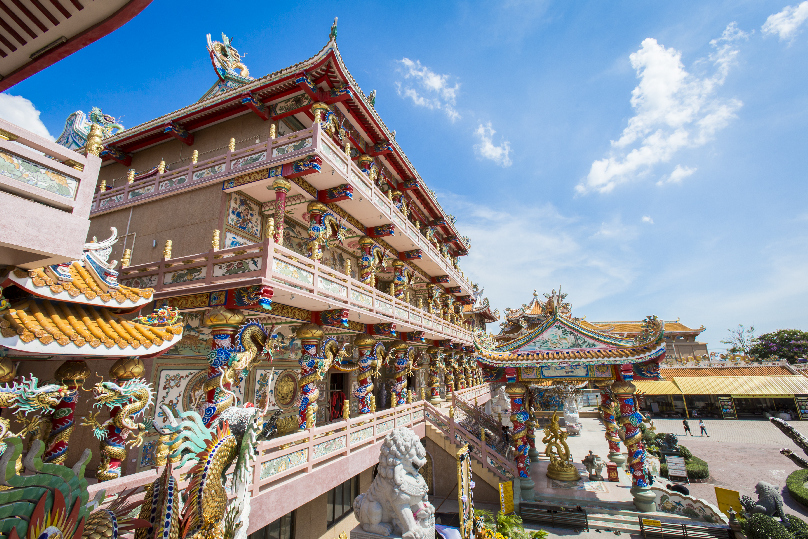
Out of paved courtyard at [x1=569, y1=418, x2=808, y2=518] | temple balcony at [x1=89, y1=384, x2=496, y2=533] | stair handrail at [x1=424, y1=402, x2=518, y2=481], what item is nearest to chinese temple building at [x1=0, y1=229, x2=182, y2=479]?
temple balcony at [x1=89, y1=384, x2=496, y2=533]

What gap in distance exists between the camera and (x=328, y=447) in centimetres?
881

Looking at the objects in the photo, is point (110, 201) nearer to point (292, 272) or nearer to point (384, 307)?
point (292, 272)

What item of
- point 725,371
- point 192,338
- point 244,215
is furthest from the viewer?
point 725,371

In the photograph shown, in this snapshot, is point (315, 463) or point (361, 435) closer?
point (315, 463)

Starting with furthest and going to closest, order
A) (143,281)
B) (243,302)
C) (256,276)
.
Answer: (143,281) → (243,302) → (256,276)

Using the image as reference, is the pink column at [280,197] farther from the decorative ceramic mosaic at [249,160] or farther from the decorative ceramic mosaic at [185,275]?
the decorative ceramic mosaic at [185,275]

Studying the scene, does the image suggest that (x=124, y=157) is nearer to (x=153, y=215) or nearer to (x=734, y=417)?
(x=153, y=215)

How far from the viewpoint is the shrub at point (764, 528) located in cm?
795

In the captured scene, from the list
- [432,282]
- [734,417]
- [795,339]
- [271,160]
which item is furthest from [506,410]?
[795,339]

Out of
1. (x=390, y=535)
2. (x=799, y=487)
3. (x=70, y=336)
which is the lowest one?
(x=799, y=487)

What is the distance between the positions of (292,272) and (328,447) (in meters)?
4.22

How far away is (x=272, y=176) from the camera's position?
9.78 m

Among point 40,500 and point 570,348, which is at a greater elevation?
point 570,348

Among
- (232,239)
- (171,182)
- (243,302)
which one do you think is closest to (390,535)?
(243,302)
